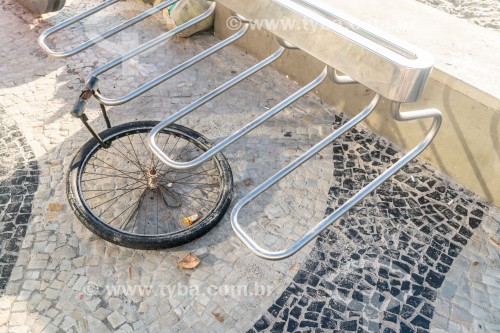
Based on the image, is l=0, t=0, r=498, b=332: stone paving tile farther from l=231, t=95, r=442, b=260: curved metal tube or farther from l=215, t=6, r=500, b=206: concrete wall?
l=231, t=95, r=442, b=260: curved metal tube

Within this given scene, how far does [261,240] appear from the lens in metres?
3.84

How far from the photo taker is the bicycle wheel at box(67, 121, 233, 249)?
144 inches

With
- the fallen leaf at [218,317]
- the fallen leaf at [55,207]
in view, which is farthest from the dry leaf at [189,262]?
the fallen leaf at [55,207]

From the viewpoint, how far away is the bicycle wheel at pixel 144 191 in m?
3.67

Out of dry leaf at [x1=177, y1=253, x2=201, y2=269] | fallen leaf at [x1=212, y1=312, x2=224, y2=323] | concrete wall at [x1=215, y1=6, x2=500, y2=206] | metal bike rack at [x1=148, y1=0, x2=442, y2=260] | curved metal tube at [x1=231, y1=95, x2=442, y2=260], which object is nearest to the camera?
metal bike rack at [x1=148, y1=0, x2=442, y2=260]

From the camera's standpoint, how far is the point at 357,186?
4.29 metres

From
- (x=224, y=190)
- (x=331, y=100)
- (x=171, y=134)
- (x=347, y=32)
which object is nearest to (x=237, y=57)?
(x=331, y=100)

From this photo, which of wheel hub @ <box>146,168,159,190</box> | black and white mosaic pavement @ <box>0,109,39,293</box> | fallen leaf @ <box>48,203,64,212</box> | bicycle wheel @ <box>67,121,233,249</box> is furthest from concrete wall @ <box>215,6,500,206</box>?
black and white mosaic pavement @ <box>0,109,39,293</box>

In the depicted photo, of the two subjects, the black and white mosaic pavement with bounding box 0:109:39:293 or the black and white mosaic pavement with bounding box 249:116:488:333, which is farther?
the black and white mosaic pavement with bounding box 0:109:39:293

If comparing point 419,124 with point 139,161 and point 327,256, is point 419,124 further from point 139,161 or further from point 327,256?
point 139,161

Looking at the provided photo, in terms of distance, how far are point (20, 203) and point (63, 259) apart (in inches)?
28.6

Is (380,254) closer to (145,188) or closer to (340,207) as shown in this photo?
(340,207)

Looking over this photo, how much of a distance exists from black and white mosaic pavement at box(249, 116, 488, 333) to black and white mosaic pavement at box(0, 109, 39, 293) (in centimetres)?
196

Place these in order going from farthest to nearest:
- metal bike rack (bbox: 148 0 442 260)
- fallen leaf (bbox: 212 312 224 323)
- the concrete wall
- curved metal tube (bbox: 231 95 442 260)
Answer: the concrete wall, fallen leaf (bbox: 212 312 224 323), curved metal tube (bbox: 231 95 442 260), metal bike rack (bbox: 148 0 442 260)
